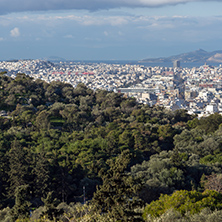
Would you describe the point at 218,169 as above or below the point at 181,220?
below

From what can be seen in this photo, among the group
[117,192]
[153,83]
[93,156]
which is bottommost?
[153,83]

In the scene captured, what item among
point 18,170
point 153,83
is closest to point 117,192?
point 18,170

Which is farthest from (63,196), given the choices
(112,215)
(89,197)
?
(112,215)

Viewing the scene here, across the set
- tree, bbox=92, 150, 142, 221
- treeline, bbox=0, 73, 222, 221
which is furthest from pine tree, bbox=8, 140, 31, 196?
tree, bbox=92, 150, 142, 221

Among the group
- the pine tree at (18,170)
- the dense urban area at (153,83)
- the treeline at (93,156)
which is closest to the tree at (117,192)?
the treeline at (93,156)

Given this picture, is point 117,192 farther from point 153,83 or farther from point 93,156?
point 153,83

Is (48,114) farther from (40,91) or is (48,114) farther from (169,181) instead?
(169,181)
